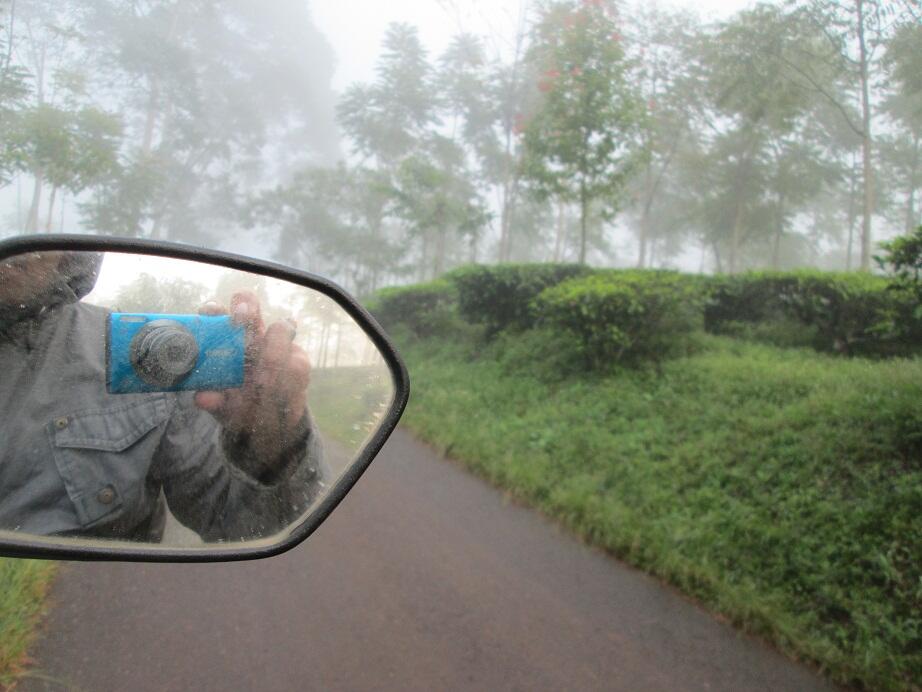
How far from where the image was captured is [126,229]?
7.71m

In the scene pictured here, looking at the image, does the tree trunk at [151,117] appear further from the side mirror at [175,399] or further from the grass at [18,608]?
the side mirror at [175,399]

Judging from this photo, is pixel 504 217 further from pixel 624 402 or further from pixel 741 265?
pixel 741 265

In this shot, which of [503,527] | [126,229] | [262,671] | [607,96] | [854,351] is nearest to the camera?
[262,671]

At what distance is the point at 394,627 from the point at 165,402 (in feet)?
7.50

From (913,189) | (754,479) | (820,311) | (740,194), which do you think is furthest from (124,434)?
(740,194)

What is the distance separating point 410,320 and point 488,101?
10800 millimetres

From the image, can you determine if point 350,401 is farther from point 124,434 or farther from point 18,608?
point 18,608

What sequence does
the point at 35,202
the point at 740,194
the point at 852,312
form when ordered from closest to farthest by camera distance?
the point at 35,202 → the point at 852,312 → the point at 740,194

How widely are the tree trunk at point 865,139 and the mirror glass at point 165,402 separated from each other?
7.19 metres

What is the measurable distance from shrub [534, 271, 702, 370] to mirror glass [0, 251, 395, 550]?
5919 millimetres

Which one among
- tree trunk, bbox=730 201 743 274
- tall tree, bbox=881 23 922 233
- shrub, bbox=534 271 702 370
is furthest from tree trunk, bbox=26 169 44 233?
tree trunk, bbox=730 201 743 274

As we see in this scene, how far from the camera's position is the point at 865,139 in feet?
28.1

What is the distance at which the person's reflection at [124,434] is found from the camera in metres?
0.83

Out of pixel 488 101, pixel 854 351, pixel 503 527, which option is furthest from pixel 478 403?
pixel 488 101
